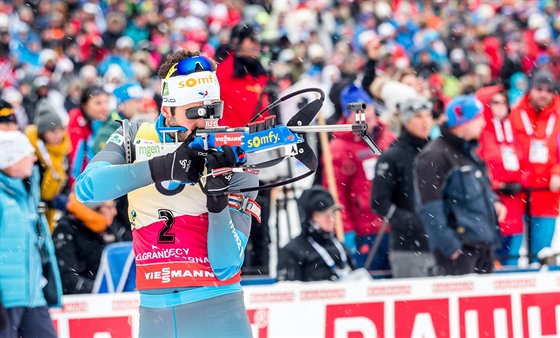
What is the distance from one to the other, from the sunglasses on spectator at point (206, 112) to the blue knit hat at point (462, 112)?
4714 mm

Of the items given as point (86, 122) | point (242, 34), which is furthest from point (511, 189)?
point (86, 122)

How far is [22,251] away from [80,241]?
1.64 m

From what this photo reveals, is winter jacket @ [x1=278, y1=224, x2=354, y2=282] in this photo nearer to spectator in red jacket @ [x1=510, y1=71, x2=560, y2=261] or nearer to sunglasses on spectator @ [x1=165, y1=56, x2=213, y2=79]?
spectator in red jacket @ [x1=510, y1=71, x2=560, y2=261]

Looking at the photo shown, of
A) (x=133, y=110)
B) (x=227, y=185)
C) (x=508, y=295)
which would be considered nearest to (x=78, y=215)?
(x=133, y=110)

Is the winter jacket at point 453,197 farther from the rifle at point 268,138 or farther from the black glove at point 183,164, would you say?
the black glove at point 183,164

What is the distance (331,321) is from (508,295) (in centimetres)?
135

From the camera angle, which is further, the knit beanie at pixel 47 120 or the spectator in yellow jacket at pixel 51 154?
the knit beanie at pixel 47 120

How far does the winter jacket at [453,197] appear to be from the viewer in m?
8.34

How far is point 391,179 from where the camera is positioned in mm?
8820

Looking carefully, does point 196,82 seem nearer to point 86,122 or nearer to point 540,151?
point 86,122

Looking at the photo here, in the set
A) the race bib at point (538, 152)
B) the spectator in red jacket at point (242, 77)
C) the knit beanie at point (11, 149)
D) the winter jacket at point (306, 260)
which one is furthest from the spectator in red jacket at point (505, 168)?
the knit beanie at point (11, 149)

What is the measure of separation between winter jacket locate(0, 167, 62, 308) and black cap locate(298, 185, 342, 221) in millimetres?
2262

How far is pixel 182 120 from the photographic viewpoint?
4.41m

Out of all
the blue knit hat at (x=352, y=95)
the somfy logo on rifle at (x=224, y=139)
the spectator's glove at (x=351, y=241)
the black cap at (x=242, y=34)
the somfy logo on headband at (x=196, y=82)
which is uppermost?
the black cap at (x=242, y=34)
